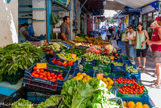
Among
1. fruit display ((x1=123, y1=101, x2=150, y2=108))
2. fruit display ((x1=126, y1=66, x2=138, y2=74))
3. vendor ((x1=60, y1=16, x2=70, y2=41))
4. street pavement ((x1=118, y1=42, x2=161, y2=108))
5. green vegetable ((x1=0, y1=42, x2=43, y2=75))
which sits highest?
vendor ((x1=60, y1=16, x2=70, y2=41))

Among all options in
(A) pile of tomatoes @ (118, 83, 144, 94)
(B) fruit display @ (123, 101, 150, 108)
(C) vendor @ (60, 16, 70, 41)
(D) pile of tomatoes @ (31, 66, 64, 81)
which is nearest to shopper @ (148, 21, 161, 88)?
(A) pile of tomatoes @ (118, 83, 144, 94)

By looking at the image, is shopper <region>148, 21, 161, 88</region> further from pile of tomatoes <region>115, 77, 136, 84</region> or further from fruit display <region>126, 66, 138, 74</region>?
pile of tomatoes <region>115, 77, 136, 84</region>

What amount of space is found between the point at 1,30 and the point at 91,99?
3177 mm

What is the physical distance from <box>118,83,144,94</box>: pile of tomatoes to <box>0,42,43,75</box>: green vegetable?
1751 millimetres

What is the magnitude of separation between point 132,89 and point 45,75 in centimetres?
159

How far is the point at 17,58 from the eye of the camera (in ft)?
10.2

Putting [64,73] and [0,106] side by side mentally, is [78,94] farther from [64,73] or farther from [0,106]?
[64,73]

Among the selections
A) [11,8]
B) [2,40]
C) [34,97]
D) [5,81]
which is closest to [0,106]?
[34,97]

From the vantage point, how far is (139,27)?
22.4 feet

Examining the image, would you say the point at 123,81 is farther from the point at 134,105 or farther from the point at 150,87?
the point at 150,87

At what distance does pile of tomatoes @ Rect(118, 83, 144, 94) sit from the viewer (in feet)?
10.2

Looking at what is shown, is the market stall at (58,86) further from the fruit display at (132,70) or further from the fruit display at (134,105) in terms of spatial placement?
the fruit display at (132,70)

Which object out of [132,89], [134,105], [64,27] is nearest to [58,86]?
[134,105]

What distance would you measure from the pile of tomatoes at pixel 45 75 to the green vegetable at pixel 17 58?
0.23m
